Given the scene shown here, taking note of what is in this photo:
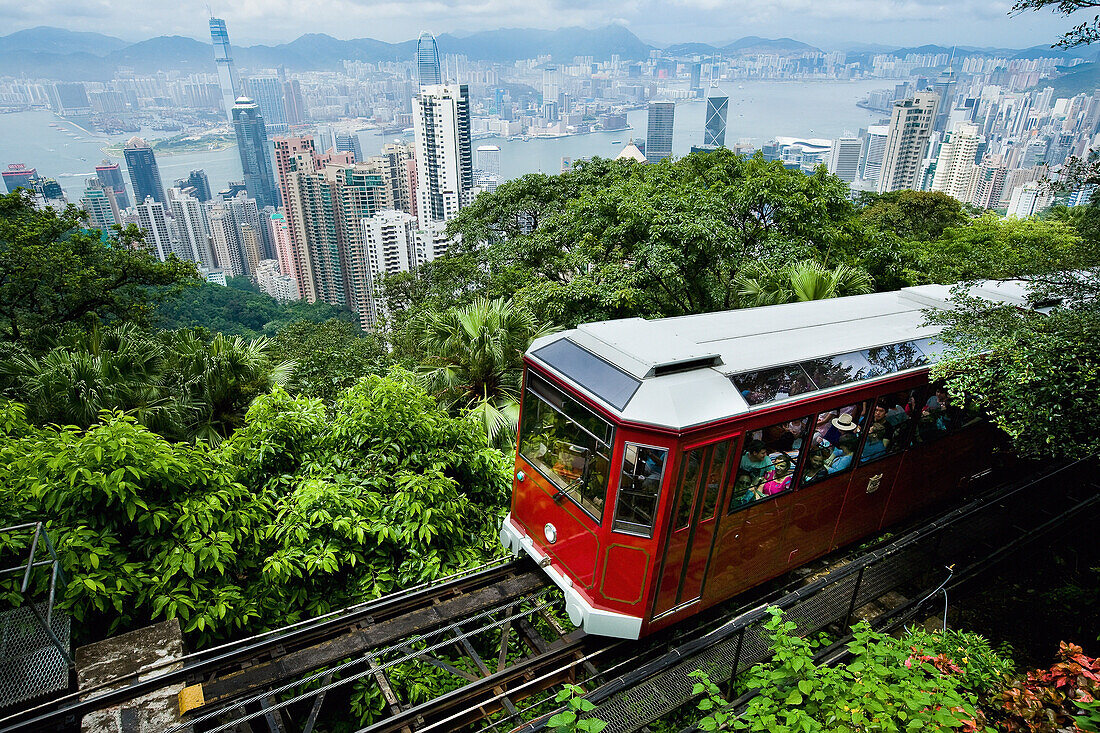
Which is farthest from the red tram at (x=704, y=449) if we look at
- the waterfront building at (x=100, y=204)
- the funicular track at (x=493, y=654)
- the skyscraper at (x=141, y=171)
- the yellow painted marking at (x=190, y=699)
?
the skyscraper at (x=141, y=171)

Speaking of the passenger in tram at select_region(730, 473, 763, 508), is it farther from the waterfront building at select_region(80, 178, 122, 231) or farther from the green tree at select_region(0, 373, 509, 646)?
the waterfront building at select_region(80, 178, 122, 231)

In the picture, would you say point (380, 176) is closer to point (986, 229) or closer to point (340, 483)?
point (986, 229)

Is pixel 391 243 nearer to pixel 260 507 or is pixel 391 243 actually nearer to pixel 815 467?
pixel 260 507

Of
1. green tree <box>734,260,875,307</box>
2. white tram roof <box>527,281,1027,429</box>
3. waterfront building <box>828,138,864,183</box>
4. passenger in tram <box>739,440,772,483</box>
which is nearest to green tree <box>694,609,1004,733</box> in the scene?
passenger in tram <box>739,440,772,483</box>

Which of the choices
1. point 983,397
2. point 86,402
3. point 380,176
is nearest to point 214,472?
point 86,402

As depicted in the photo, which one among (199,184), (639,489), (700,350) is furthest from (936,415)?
(199,184)

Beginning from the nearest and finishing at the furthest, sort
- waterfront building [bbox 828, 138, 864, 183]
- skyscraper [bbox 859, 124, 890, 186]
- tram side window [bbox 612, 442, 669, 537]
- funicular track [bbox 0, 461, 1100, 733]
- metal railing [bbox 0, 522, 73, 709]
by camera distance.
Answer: metal railing [bbox 0, 522, 73, 709]
funicular track [bbox 0, 461, 1100, 733]
tram side window [bbox 612, 442, 669, 537]
waterfront building [bbox 828, 138, 864, 183]
skyscraper [bbox 859, 124, 890, 186]

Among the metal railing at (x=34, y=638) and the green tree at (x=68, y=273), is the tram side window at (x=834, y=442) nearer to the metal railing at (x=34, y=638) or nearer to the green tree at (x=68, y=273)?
the metal railing at (x=34, y=638)
